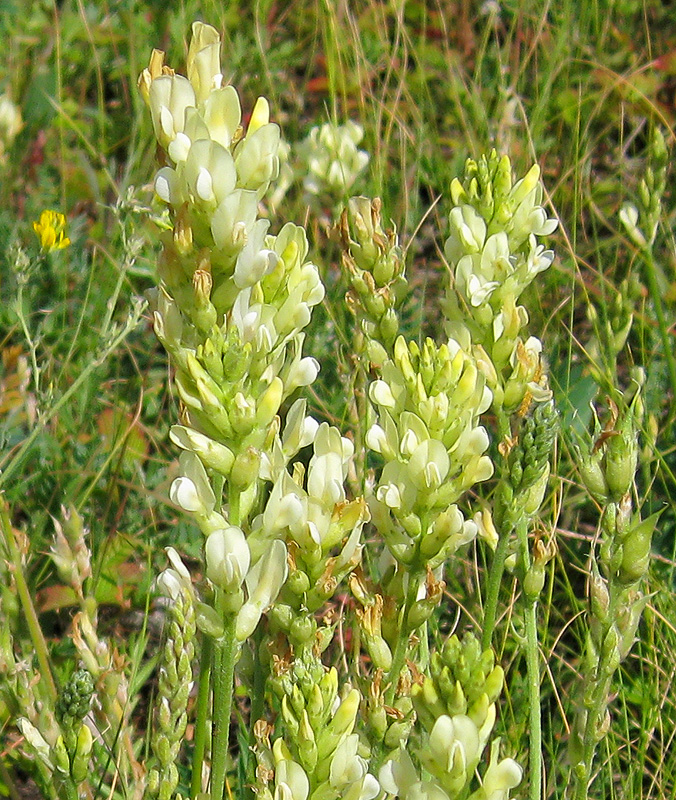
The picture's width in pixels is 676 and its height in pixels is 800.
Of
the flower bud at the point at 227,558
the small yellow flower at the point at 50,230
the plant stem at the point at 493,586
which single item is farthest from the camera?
the small yellow flower at the point at 50,230

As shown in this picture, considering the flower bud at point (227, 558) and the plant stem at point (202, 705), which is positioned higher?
the flower bud at point (227, 558)

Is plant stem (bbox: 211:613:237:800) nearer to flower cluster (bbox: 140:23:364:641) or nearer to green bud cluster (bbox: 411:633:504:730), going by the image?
flower cluster (bbox: 140:23:364:641)

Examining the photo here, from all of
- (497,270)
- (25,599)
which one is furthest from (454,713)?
(25,599)

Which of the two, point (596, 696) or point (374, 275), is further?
point (374, 275)

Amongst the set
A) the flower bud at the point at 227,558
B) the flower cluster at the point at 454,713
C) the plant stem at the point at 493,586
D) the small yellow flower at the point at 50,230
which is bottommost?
the plant stem at the point at 493,586

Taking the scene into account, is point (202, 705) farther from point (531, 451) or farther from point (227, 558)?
point (531, 451)

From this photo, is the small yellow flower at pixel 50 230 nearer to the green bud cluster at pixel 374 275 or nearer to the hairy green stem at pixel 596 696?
the green bud cluster at pixel 374 275

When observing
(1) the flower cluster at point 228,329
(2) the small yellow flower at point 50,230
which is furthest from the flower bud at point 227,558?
(2) the small yellow flower at point 50,230
